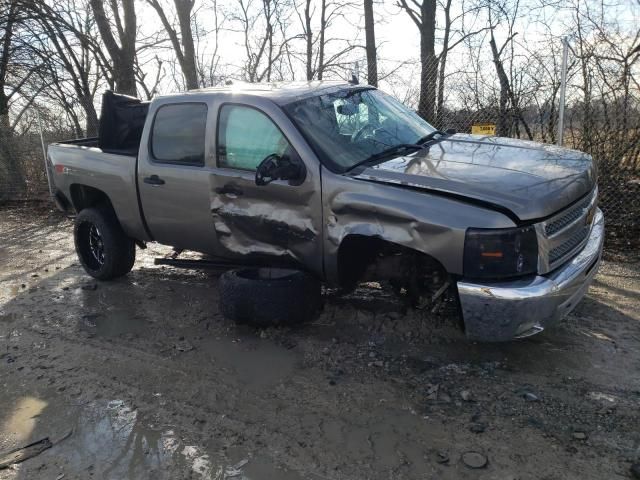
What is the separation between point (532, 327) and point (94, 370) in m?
3.04

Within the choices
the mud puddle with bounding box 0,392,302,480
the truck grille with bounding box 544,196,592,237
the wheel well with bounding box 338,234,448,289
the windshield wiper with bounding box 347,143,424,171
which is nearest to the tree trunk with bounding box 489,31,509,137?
the windshield wiper with bounding box 347,143,424,171

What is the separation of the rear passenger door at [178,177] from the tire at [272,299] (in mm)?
600

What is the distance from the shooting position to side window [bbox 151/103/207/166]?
14.8ft

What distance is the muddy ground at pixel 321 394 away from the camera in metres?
2.76

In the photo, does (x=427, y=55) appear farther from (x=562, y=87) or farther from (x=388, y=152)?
(x=388, y=152)

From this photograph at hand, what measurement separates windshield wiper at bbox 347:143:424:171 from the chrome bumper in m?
1.20

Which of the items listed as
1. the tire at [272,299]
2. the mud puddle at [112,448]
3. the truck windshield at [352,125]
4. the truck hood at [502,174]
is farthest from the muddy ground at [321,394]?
the truck windshield at [352,125]

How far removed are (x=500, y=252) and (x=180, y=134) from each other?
294 cm

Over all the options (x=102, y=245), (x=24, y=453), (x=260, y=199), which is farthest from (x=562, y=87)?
(x=24, y=453)

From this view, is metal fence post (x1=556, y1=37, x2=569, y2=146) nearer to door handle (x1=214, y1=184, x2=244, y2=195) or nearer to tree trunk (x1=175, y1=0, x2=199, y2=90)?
door handle (x1=214, y1=184, x2=244, y2=195)

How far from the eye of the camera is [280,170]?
12.3 feet

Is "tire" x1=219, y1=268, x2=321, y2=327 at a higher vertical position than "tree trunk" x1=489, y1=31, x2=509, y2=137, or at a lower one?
lower

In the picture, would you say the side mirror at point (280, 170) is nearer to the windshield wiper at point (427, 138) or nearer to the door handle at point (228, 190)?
the door handle at point (228, 190)

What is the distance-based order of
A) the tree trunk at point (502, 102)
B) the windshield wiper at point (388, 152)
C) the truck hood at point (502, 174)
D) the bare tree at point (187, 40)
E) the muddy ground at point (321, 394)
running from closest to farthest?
1. the muddy ground at point (321, 394)
2. the truck hood at point (502, 174)
3. the windshield wiper at point (388, 152)
4. the tree trunk at point (502, 102)
5. the bare tree at point (187, 40)
